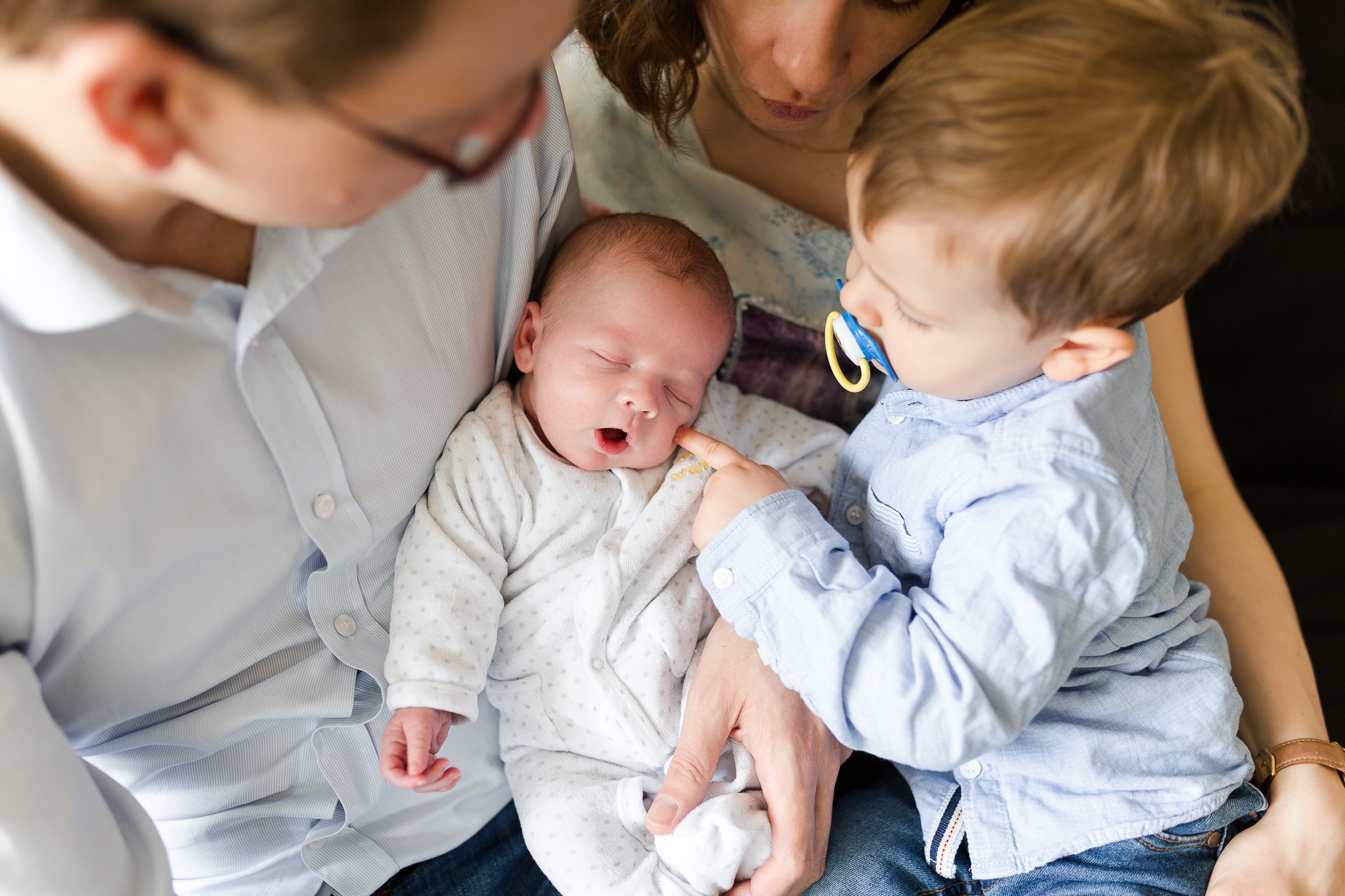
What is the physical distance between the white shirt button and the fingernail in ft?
1.73

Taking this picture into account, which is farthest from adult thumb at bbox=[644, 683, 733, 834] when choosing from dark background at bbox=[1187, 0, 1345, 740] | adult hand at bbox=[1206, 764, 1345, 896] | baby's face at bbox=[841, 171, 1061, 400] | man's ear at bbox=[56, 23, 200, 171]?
dark background at bbox=[1187, 0, 1345, 740]

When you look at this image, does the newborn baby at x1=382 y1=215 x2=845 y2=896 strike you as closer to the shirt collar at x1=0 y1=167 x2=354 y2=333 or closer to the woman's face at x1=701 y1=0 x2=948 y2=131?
the woman's face at x1=701 y1=0 x2=948 y2=131

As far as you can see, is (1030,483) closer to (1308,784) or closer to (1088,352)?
(1088,352)

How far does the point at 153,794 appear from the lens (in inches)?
45.0

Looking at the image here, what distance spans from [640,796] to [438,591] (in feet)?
1.25

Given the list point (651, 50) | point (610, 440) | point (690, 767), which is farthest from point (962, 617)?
point (651, 50)

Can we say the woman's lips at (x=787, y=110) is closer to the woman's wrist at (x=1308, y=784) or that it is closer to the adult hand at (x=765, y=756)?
the adult hand at (x=765, y=756)

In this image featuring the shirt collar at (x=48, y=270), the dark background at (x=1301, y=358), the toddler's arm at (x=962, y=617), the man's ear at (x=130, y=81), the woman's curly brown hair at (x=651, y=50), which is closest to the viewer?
the man's ear at (x=130, y=81)

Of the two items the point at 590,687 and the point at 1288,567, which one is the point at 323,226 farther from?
the point at 1288,567

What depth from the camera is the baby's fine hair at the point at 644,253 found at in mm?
1337

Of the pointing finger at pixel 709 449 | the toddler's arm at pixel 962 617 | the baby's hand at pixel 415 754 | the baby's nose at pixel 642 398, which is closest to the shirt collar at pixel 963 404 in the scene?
the toddler's arm at pixel 962 617

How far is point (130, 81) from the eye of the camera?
26.6 inches

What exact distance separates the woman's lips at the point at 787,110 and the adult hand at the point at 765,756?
0.50 m

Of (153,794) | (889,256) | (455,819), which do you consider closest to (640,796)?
(455,819)
